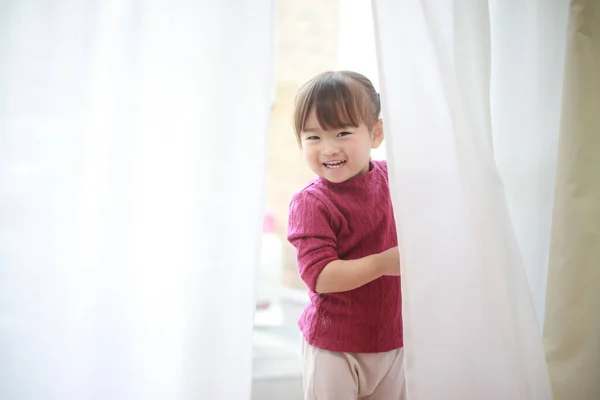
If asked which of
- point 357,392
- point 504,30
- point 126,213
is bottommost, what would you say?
point 357,392

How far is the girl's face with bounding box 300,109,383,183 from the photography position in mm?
943

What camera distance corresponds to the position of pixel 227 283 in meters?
0.80

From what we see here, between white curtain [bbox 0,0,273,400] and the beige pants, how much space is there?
187 millimetres

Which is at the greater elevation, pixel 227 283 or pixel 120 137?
pixel 120 137

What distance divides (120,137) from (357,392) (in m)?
0.61

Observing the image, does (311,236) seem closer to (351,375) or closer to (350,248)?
(350,248)

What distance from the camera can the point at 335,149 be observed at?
3.08 ft

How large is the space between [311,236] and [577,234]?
51cm

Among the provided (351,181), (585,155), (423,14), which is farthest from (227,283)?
(585,155)

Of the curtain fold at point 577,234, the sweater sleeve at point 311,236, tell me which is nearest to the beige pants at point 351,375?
the sweater sleeve at point 311,236

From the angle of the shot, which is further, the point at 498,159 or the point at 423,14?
the point at 498,159

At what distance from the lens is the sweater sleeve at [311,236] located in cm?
88

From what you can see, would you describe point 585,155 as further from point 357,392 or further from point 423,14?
point 357,392

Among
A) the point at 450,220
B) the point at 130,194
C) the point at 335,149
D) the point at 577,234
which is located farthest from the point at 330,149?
the point at 577,234
